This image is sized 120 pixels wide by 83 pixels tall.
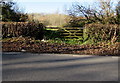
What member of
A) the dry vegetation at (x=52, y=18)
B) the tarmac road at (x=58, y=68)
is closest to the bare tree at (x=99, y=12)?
the dry vegetation at (x=52, y=18)

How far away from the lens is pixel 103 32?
961 cm

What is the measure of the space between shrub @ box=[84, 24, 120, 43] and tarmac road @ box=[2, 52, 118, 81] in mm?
3431

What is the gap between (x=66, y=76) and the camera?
13.9 ft

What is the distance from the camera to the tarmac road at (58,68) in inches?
164

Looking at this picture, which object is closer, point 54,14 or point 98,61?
point 98,61

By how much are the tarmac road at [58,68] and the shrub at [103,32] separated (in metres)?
3.43

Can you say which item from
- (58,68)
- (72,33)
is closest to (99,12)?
(72,33)

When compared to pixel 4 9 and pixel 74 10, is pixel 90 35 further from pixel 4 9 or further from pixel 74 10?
pixel 4 9

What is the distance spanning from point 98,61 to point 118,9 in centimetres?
725

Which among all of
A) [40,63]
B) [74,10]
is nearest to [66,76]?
[40,63]

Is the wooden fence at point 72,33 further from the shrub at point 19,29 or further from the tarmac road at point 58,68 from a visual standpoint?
the tarmac road at point 58,68

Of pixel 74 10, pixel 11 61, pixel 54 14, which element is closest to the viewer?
pixel 11 61

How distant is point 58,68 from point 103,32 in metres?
5.62

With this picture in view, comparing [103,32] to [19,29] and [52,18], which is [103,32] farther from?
[52,18]
